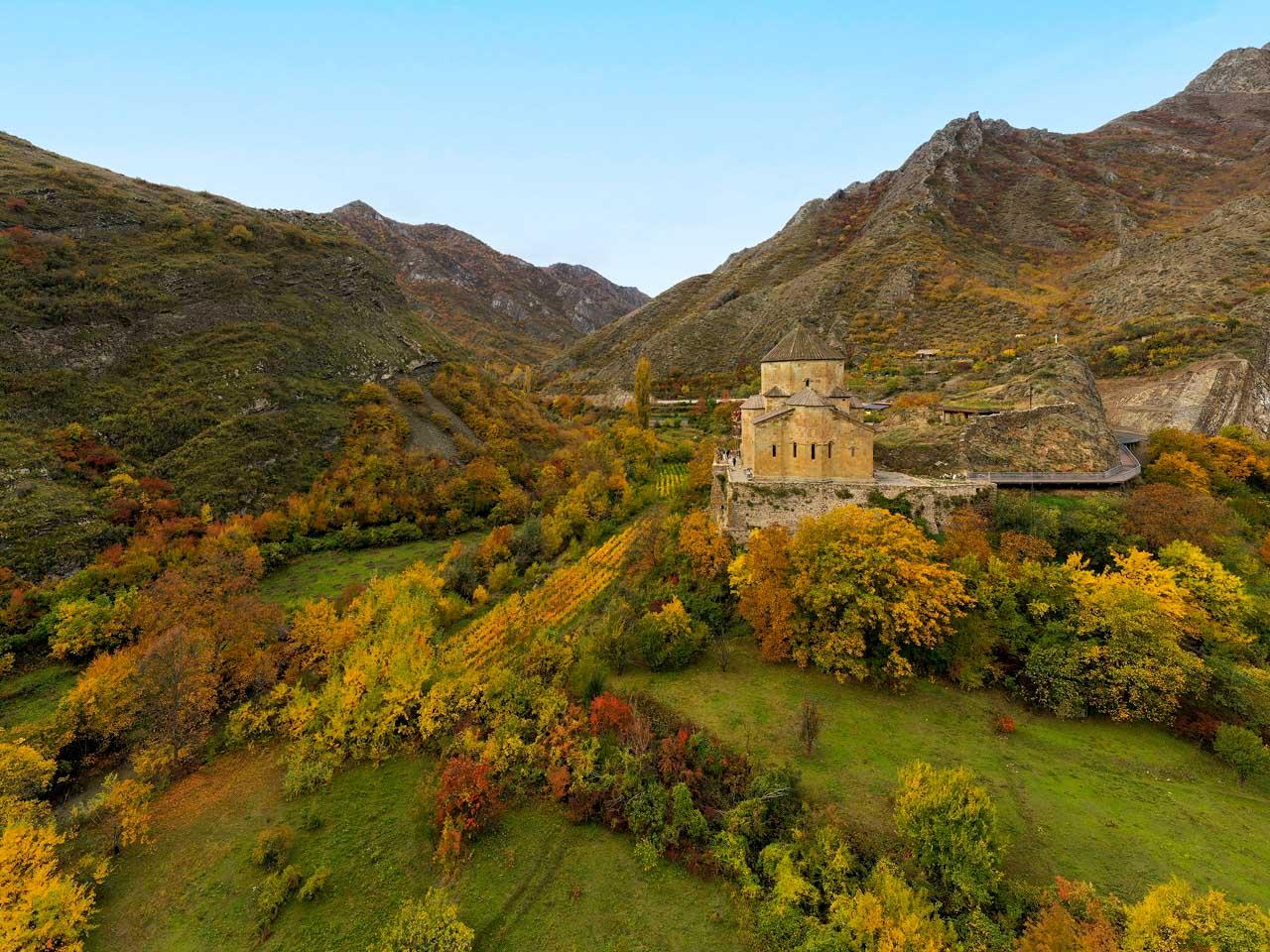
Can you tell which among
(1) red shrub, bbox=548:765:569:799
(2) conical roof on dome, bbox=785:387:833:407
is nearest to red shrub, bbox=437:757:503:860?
(1) red shrub, bbox=548:765:569:799

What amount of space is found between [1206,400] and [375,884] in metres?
58.6

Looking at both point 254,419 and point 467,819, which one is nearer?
point 467,819

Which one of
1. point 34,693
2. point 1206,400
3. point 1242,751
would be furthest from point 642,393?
point 1242,751

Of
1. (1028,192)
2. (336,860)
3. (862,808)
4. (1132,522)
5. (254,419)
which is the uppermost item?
(1028,192)

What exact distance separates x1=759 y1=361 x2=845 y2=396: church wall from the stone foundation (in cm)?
688

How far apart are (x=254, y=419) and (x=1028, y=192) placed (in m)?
141

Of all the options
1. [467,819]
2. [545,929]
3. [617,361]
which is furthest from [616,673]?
[617,361]

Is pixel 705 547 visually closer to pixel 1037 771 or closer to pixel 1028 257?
pixel 1037 771

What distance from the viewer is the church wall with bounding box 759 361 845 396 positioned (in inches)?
1213

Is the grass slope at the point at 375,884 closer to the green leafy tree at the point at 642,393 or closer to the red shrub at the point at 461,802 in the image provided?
the red shrub at the point at 461,802

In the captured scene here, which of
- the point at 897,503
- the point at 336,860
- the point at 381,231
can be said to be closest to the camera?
the point at 336,860

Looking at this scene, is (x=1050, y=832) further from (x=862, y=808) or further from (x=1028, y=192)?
(x=1028, y=192)

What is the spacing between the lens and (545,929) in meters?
13.8

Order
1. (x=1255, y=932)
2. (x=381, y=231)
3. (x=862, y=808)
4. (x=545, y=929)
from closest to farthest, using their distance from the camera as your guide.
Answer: (x=1255, y=932)
(x=545, y=929)
(x=862, y=808)
(x=381, y=231)
